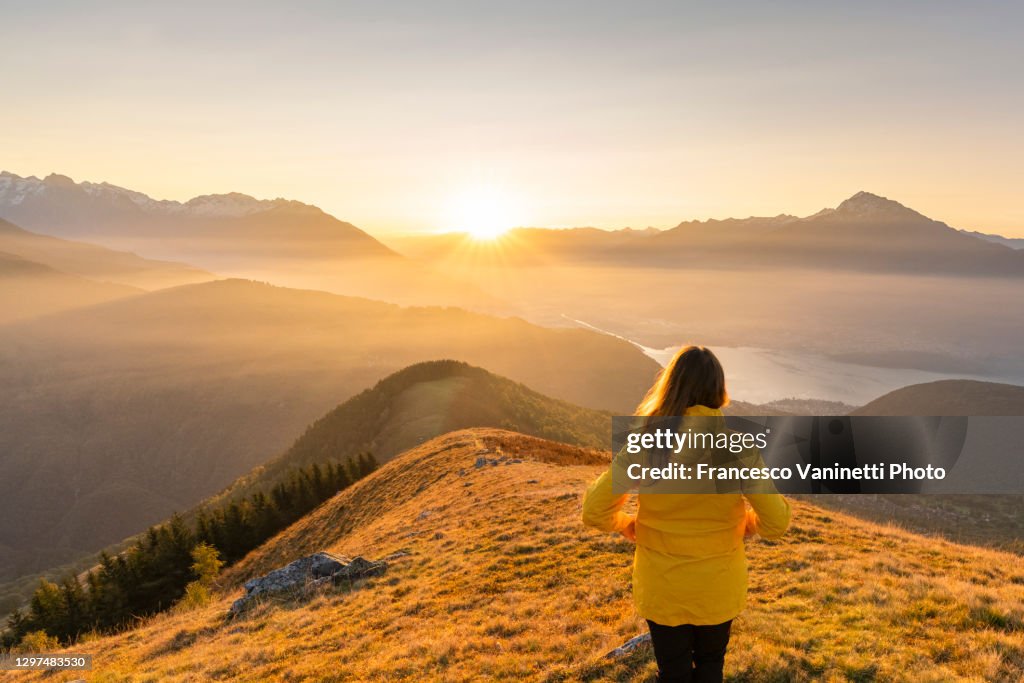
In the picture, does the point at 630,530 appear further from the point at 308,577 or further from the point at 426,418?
the point at 426,418

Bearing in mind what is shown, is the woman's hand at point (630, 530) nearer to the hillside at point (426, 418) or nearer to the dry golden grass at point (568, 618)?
the dry golden grass at point (568, 618)

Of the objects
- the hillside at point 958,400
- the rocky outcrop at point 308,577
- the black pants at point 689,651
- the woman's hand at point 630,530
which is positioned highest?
the woman's hand at point 630,530

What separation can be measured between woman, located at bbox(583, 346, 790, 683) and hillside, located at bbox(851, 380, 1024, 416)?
197 m

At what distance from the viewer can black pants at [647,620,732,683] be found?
4801 mm

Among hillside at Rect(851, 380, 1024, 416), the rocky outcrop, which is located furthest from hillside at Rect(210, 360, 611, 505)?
hillside at Rect(851, 380, 1024, 416)

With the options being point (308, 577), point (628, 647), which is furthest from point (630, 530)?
point (308, 577)

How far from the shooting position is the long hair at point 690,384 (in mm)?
4633

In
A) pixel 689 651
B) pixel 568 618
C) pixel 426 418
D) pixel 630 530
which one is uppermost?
pixel 630 530

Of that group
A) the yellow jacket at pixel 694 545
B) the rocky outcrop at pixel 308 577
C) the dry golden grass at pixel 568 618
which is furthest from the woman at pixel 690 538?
the rocky outcrop at pixel 308 577

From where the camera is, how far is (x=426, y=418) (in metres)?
75.8

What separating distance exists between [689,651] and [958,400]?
218 m

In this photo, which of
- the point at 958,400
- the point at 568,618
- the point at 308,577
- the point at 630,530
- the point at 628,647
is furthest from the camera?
the point at 958,400

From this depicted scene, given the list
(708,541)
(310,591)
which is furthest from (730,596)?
(310,591)

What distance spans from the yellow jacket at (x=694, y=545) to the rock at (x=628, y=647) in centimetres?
426
